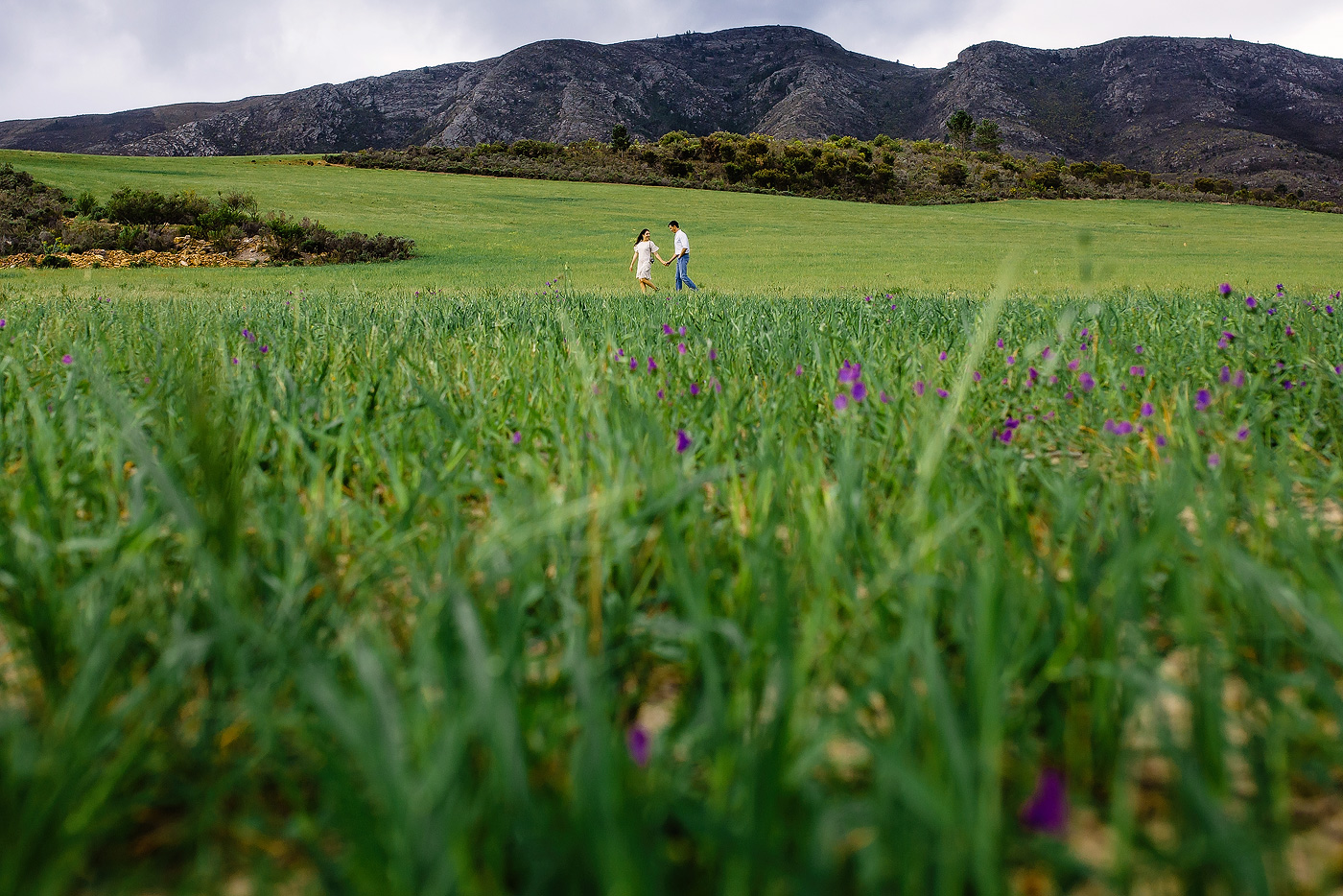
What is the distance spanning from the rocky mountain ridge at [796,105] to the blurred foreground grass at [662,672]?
521ft

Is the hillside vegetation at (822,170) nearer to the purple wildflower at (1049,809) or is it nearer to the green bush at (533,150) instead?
the green bush at (533,150)

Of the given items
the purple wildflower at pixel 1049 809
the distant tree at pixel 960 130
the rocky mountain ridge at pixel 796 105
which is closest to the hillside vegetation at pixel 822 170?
the distant tree at pixel 960 130

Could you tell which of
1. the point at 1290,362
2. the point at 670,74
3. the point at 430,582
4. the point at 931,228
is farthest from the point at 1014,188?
the point at 670,74

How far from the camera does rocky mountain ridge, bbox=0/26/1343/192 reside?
487 ft

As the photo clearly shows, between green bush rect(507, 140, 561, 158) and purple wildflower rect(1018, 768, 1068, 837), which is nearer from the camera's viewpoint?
purple wildflower rect(1018, 768, 1068, 837)

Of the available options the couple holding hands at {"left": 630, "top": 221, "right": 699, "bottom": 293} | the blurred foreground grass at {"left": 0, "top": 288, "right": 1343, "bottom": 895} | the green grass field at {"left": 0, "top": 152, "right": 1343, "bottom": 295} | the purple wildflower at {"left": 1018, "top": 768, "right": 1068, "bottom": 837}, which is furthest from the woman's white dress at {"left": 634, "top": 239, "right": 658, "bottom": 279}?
the purple wildflower at {"left": 1018, "top": 768, "right": 1068, "bottom": 837}

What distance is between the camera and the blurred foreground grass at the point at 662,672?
0.72 m

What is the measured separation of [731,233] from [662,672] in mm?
33337

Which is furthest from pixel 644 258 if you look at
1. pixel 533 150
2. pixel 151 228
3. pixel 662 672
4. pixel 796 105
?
pixel 796 105

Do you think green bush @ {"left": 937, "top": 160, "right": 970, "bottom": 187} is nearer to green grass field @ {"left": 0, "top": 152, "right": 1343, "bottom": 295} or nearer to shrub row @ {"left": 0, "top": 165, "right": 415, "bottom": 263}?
green grass field @ {"left": 0, "top": 152, "right": 1343, "bottom": 295}

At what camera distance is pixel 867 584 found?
53.6 inches

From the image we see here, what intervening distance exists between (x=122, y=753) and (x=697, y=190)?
5187 cm

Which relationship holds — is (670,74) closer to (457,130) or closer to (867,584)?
(457,130)

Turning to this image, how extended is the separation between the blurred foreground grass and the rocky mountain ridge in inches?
6250
